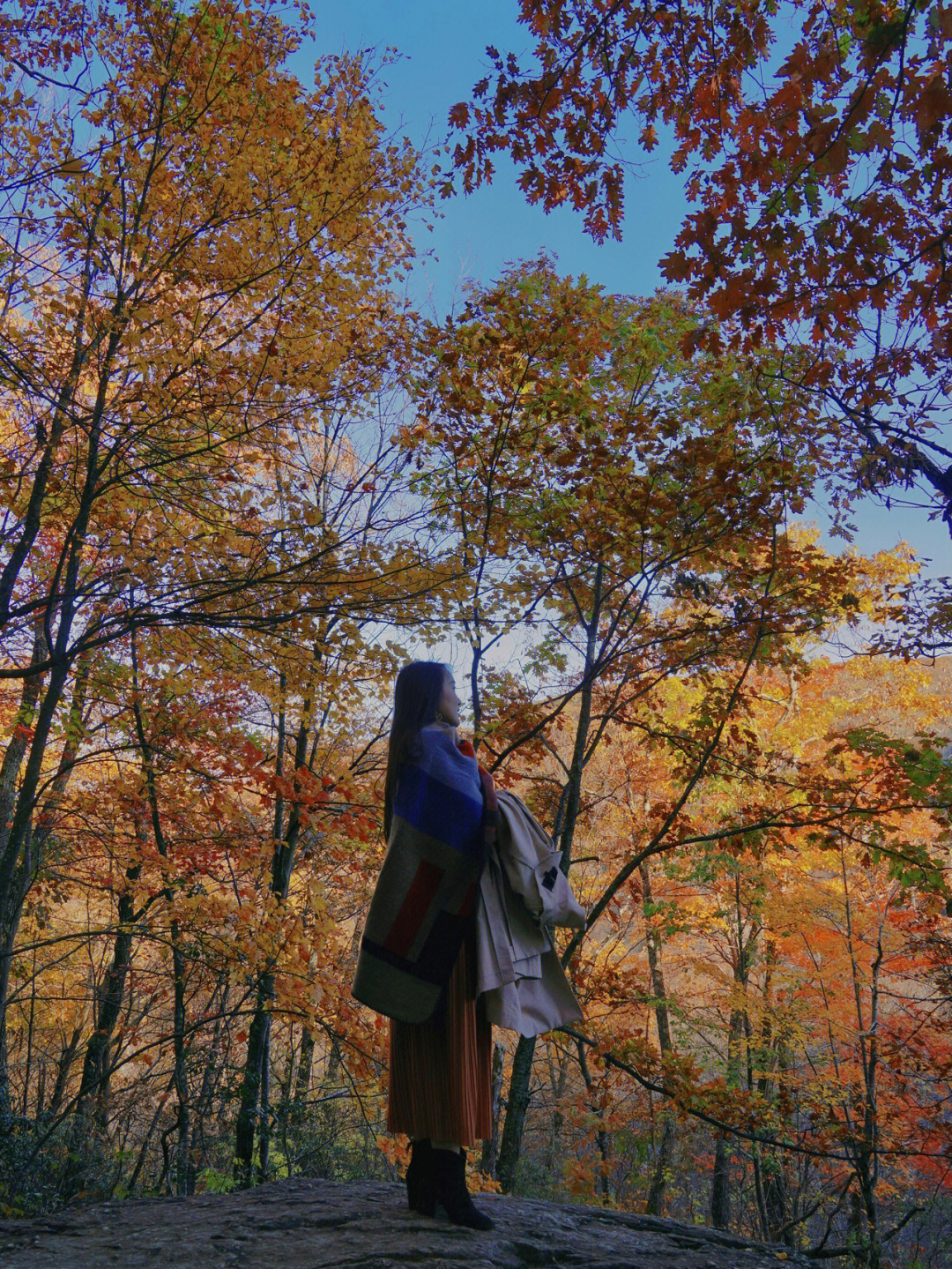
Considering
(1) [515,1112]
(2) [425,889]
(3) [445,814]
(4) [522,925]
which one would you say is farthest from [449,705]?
(1) [515,1112]

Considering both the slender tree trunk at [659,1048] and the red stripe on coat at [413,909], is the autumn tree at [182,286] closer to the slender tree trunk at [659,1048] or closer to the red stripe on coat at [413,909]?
the red stripe on coat at [413,909]

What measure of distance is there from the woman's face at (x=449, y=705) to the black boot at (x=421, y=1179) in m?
1.54

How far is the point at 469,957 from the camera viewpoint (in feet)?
9.45

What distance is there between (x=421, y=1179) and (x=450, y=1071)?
0.54 m

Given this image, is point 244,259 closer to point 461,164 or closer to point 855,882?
point 461,164

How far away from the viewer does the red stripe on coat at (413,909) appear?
2.81m

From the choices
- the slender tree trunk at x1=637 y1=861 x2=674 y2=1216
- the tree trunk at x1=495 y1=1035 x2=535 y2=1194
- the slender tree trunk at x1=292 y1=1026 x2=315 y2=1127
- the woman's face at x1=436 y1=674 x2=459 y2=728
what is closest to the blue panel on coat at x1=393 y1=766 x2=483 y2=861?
the woman's face at x1=436 y1=674 x2=459 y2=728

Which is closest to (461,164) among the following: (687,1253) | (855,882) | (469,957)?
(469,957)

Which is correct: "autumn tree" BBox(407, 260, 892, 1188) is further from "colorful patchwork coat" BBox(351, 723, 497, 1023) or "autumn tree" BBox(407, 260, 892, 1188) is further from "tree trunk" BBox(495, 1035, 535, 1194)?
"colorful patchwork coat" BBox(351, 723, 497, 1023)

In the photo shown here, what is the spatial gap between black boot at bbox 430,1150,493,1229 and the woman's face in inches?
61.5

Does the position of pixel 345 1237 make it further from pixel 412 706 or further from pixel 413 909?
pixel 412 706

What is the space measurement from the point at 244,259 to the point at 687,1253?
4.95m

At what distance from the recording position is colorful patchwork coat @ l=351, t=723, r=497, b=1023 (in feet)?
9.18

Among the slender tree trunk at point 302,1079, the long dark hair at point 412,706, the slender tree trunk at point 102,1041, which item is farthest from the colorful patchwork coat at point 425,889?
the slender tree trunk at point 102,1041
